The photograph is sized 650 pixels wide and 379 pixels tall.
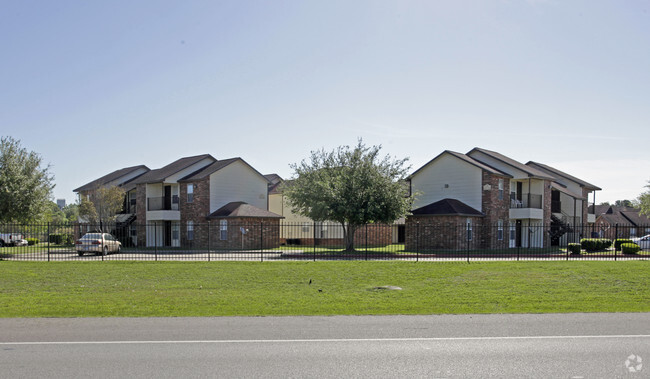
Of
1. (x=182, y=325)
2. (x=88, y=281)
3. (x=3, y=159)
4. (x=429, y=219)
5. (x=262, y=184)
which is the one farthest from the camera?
(x=262, y=184)

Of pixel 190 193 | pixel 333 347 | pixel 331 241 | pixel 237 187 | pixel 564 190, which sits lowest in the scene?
pixel 331 241

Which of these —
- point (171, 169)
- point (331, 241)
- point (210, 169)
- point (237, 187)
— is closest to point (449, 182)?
point (331, 241)

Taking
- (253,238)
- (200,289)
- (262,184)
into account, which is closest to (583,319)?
(200,289)

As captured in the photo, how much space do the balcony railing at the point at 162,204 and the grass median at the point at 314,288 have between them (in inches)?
845

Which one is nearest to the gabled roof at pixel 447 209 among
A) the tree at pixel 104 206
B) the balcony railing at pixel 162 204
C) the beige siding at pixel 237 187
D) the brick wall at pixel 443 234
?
the brick wall at pixel 443 234

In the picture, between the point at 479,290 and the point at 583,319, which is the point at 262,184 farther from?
the point at 583,319

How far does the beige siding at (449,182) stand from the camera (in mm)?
39906

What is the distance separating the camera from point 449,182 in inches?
1629

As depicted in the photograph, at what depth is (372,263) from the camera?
22.2m

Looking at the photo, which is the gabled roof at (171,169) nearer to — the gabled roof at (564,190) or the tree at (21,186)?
the tree at (21,186)

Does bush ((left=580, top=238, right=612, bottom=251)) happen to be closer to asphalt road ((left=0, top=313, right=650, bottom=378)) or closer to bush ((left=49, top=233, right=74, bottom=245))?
asphalt road ((left=0, top=313, right=650, bottom=378))

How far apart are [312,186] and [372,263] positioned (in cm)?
1285

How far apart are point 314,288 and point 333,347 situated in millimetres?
8024

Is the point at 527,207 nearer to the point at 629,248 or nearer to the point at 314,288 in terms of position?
the point at 629,248
